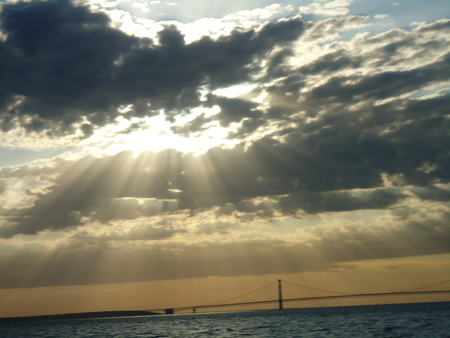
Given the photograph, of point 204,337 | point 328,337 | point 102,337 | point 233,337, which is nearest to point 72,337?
point 102,337

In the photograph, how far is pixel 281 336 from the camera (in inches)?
2889

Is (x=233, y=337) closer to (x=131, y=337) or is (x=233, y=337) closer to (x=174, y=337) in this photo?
(x=174, y=337)

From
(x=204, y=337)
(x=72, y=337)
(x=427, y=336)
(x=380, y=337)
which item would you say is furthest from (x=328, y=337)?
(x=72, y=337)

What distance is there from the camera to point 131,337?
A: 3686 inches

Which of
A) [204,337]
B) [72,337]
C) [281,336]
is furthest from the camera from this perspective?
[72,337]

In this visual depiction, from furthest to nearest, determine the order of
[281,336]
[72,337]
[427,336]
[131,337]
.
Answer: [72,337] < [131,337] < [281,336] < [427,336]

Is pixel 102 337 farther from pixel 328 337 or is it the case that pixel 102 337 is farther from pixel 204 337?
pixel 328 337

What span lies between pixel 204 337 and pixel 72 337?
38.2m

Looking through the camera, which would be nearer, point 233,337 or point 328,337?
point 328,337

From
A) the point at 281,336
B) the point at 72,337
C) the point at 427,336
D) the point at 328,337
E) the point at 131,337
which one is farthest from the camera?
the point at 72,337

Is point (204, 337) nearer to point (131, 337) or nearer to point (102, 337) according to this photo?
point (131, 337)

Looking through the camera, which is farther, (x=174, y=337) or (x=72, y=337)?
(x=72, y=337)

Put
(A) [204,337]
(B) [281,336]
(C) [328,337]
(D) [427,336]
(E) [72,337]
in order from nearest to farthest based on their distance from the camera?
(D) [427,336], (C) [328,337], (B) [281,336], (A) [204,337], (E) [72,337]

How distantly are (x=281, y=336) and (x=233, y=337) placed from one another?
744cm
